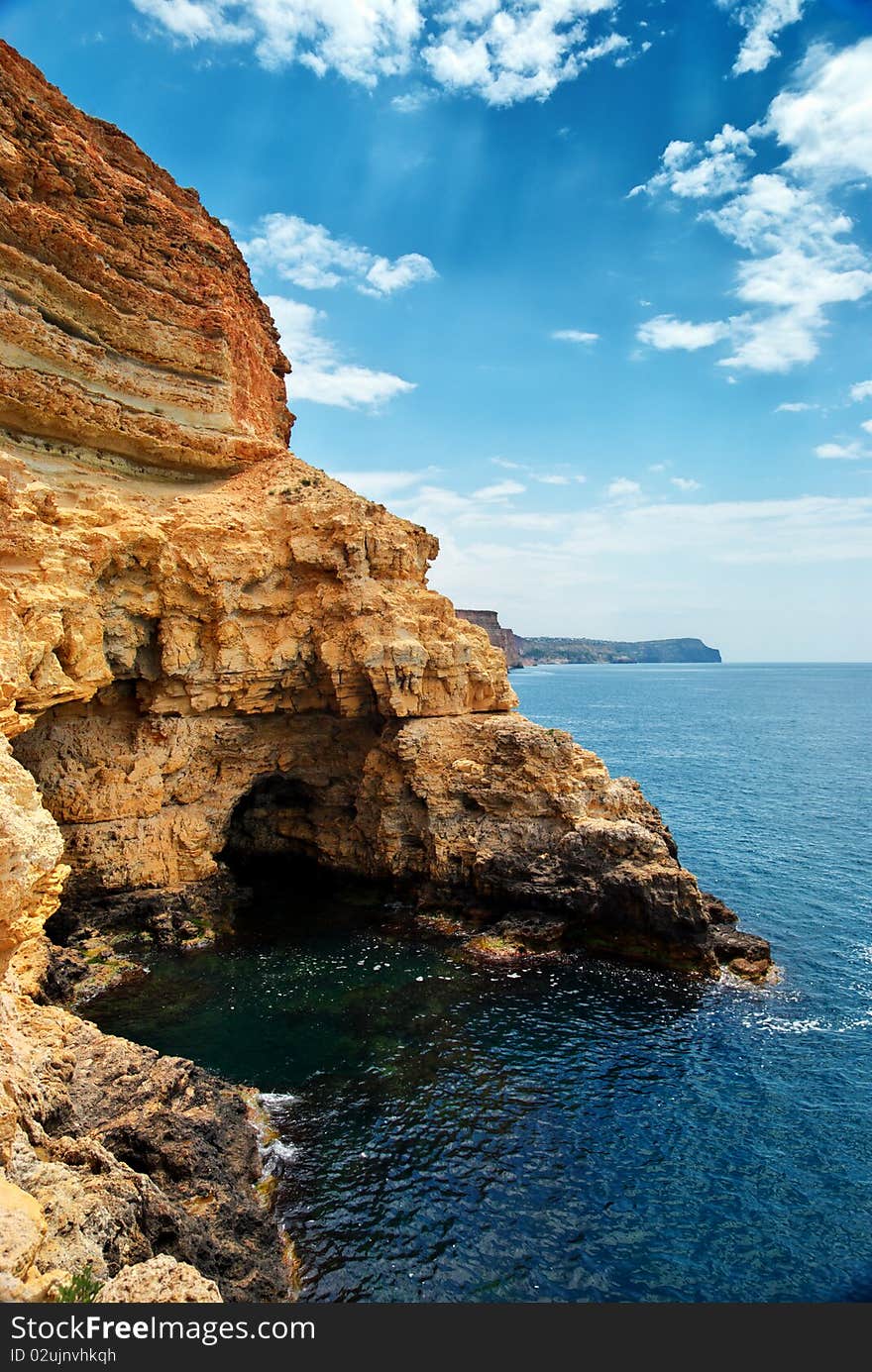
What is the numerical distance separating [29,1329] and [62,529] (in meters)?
24.1

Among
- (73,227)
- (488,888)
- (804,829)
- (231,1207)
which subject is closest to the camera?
(231,1207)

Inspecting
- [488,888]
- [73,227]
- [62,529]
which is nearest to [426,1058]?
[488,888]

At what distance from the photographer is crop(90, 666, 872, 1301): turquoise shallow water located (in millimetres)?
16156

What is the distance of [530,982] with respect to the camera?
28.2 m

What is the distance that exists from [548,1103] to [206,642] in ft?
73.4

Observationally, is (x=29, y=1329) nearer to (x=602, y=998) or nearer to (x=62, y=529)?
(x=602, y=998)

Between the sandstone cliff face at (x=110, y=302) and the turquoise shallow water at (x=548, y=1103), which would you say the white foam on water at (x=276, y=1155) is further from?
the sandstone cliff face at (x=110, y=302)

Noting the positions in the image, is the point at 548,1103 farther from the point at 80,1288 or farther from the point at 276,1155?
the point at 80,1288

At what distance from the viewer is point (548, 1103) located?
21250mm

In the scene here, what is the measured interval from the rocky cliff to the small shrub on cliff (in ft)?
42.6

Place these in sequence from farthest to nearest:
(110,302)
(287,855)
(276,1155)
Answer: (287,855)
(110,302)
(276,1155)

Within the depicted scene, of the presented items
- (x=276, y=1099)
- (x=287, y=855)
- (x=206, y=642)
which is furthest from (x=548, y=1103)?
(x=287, y=855)

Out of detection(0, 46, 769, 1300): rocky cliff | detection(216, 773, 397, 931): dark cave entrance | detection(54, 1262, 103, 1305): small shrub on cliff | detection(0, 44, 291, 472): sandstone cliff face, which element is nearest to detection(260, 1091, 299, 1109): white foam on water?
detection(0, 46, 769, 1300): rocky cliff

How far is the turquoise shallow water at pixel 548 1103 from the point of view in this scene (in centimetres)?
1616
